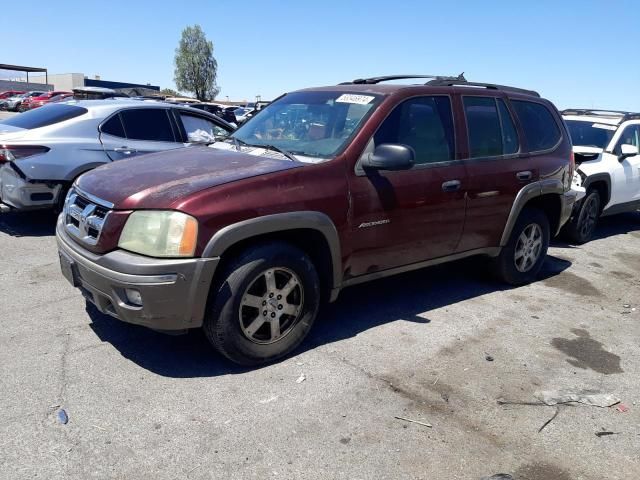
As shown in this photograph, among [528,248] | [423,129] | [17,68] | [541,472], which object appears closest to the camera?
[541,472]

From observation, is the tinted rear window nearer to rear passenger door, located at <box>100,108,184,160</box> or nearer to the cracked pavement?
rear passenger door, located at <box>100,108,184,160</box>

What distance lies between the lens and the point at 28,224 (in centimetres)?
695

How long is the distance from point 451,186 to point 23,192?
465 centimetres

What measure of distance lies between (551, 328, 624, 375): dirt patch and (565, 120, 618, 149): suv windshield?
15.8 feet

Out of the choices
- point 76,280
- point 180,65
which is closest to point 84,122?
point 76,280

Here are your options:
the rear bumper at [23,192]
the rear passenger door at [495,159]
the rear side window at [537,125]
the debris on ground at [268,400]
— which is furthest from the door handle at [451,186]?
the rear bumper at [23,192]

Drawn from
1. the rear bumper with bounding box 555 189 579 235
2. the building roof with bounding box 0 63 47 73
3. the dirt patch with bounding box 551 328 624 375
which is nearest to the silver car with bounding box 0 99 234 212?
the rear bumper with bounding box 555 189 579 235

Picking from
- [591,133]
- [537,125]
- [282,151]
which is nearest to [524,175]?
[537,125]

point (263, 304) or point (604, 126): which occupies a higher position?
point (604, 126)

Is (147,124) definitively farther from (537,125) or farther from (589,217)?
(589,217)

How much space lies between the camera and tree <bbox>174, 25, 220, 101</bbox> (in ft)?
239

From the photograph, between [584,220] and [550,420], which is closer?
[550,420]

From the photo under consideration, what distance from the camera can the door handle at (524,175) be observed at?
5.10 metres

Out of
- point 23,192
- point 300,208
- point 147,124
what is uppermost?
point 147,124
